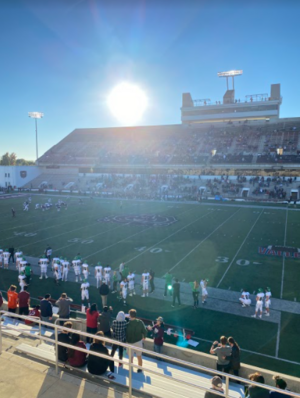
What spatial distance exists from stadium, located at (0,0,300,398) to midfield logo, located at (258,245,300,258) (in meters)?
0.11

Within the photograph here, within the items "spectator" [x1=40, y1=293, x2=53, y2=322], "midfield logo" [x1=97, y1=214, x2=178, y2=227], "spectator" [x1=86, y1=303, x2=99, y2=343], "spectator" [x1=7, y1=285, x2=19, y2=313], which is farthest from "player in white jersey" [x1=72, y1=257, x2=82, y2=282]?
"midfield logo" [x1=97, y1=214, x2=178, y2=227]

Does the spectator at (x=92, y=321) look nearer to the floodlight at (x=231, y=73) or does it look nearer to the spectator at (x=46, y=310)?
the spectator at (x=46, y=310)

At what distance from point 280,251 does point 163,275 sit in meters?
7.26

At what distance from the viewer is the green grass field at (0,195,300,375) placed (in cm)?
938

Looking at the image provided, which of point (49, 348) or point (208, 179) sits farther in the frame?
point (208, 179)

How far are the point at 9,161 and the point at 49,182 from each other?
4944cm

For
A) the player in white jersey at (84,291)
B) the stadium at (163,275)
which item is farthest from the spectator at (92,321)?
the player in white jersey at (84,291)

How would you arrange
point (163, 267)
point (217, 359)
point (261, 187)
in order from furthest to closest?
point (261, 187), point (163, 267), point (217, 359)

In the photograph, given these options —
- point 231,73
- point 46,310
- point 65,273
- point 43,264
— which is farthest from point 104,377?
point 231,73

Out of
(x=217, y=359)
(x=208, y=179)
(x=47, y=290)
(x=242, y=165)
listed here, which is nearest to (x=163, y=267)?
(x=47, y=290)

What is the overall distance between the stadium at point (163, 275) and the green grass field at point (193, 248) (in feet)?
0.23

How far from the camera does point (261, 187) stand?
4134cm

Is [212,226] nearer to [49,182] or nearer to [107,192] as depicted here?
[107,192]

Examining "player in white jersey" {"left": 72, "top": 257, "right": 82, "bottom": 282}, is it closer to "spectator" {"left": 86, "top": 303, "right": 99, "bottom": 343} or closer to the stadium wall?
"spectator" {"left": 86, "top": 303, "right": 99, "bottom": 343}
